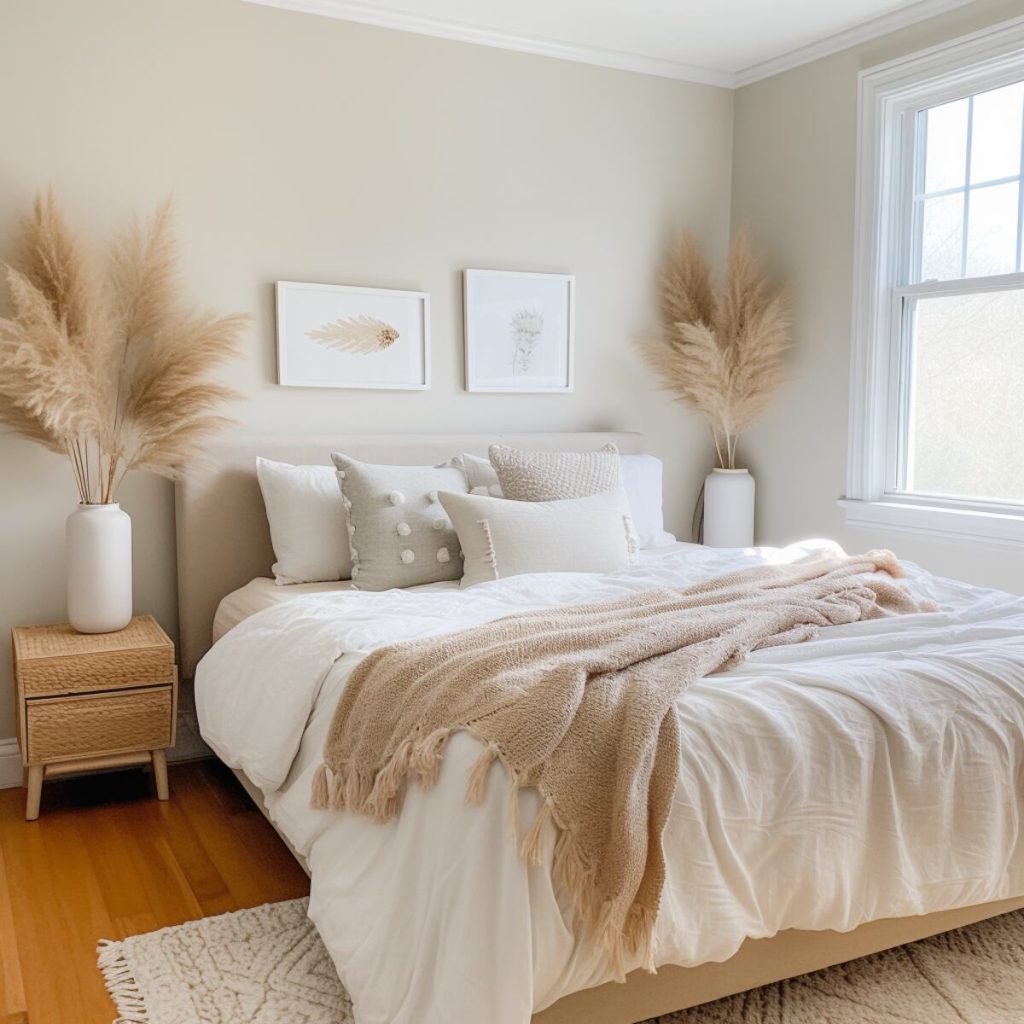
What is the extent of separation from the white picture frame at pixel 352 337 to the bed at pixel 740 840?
151 centimetres

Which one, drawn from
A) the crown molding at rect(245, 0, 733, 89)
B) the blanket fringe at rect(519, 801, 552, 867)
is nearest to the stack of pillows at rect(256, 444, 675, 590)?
the blanket fringe at rect(519, 801, 552, 867)

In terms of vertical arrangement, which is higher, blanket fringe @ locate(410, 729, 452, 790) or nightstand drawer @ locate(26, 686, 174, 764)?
blanket fringe @ locate(410, 729, 452, 790)

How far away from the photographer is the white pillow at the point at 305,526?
11.3ft

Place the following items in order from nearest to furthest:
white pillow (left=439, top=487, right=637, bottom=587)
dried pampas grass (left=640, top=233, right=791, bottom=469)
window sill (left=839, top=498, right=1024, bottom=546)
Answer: white pillow (left=439, top=487, right=637, bottom=587), window sill (left=839, top=498, right=1024, bottom=546), dried pampas grass (left=640, top=233, right=791, bottom=469)

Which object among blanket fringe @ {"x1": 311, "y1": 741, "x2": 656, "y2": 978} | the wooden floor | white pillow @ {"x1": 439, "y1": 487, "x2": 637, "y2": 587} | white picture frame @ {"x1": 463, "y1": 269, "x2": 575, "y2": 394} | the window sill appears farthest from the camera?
white picture frame @ {"x1": 463, "y1": 269, "x2": 575, "y2": 394}

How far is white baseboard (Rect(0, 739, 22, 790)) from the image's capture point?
3443 mm

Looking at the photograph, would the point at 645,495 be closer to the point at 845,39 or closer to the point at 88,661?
the point at 845,39

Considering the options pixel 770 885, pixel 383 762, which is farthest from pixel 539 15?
pixel 770 885

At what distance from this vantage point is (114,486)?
3.40 m

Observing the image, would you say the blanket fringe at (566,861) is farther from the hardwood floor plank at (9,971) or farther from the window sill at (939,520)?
the window sill at (939,520)

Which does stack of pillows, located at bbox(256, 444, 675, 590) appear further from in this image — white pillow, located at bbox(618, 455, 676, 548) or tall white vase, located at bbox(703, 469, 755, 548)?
tall white vase, located at bbox(703, 469, 755, 548)

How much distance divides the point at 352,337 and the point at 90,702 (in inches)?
60.6

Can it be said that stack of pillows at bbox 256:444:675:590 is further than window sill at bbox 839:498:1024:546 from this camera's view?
No

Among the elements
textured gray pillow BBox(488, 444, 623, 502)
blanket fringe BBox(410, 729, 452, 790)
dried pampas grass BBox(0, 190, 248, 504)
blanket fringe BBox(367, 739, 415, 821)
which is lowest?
blanket fringe BBox(367, 739, 415, 821)
